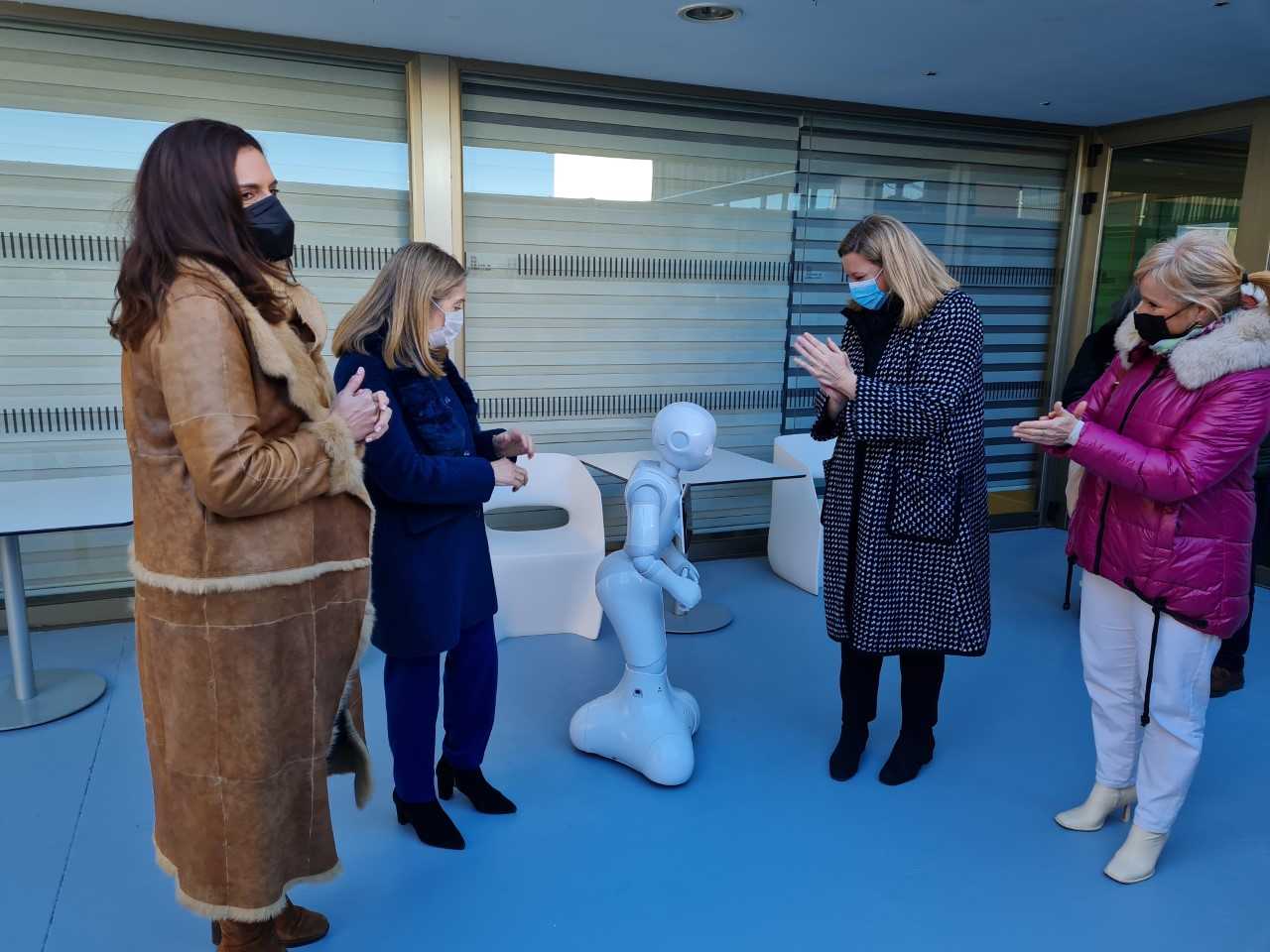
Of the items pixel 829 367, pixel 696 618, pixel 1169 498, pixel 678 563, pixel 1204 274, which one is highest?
pixel 1204 274

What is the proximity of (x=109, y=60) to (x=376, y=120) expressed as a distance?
1096 millimetres

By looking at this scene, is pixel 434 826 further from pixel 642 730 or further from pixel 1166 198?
pixel 1166 198

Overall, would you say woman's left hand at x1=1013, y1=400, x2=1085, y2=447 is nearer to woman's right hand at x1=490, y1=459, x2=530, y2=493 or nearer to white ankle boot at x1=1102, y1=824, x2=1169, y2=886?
white ankle boot at x1=1102, y1=824, x2=1169, y2=886

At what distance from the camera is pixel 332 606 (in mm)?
1737

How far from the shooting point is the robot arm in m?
2.70

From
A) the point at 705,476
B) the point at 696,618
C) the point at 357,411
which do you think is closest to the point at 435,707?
the point at 357,411

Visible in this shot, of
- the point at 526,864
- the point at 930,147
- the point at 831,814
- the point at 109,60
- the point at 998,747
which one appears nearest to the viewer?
the point at 526,864

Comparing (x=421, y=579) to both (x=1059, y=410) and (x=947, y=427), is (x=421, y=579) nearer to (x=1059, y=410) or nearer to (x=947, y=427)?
(x=947, y=427)

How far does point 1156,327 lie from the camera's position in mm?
2201

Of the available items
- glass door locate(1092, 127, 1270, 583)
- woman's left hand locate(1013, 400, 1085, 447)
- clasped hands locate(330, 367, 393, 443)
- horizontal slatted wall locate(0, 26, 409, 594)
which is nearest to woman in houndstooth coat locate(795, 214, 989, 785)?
woman's left hand locate(1013, 400, 1085, 447)

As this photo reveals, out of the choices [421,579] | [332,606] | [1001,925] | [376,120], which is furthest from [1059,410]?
[376,120]

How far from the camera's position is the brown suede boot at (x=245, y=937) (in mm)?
1777

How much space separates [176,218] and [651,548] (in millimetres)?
1580

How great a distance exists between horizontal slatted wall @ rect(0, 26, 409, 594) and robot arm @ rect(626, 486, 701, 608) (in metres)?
2.40
